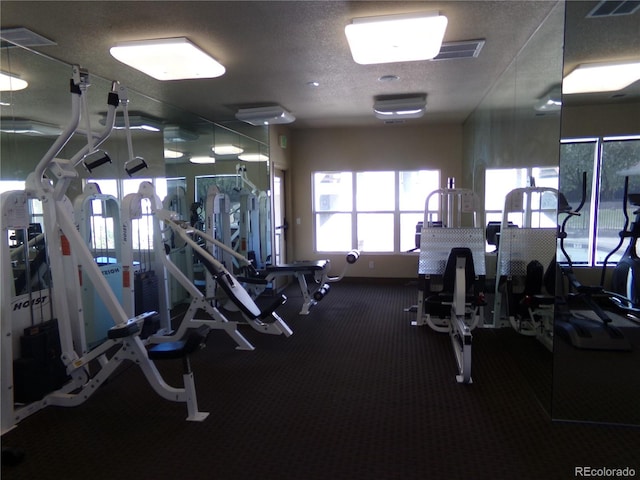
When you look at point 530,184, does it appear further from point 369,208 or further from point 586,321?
point 369,208

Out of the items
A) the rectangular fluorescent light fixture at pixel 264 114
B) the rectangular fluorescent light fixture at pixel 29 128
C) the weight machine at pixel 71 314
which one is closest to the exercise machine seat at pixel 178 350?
the weight machine at pixel 71 314

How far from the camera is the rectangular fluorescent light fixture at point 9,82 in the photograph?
296 centimetres

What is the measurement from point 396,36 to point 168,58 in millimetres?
1676

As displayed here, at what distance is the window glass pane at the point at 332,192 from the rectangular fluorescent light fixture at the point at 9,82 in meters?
4.41

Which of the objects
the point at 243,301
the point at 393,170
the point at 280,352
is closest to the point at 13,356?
the point at 243,301

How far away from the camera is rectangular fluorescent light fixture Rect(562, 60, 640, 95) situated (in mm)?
3395

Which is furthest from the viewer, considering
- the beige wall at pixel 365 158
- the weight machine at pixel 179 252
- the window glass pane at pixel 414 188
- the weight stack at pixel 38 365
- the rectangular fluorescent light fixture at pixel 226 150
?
the window glass pane at pixel 414 188

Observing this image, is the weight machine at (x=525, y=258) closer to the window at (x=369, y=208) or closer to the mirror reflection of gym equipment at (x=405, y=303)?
the mirror reflection of gym equipment at (x=405, y=303)

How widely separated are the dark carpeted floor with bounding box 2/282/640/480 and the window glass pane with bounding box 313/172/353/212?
3.71 m

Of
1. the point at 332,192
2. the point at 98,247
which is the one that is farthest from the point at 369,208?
the point at 98,247

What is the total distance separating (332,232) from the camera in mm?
7129

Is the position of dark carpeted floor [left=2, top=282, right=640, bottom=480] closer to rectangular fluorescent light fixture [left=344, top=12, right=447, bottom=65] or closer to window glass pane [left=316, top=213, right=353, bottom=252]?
rectangular fluorescent light fixture [left=344, top=12, right=447, bottom=65]

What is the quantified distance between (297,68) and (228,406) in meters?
2.80

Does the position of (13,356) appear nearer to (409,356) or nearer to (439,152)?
(409,356)
